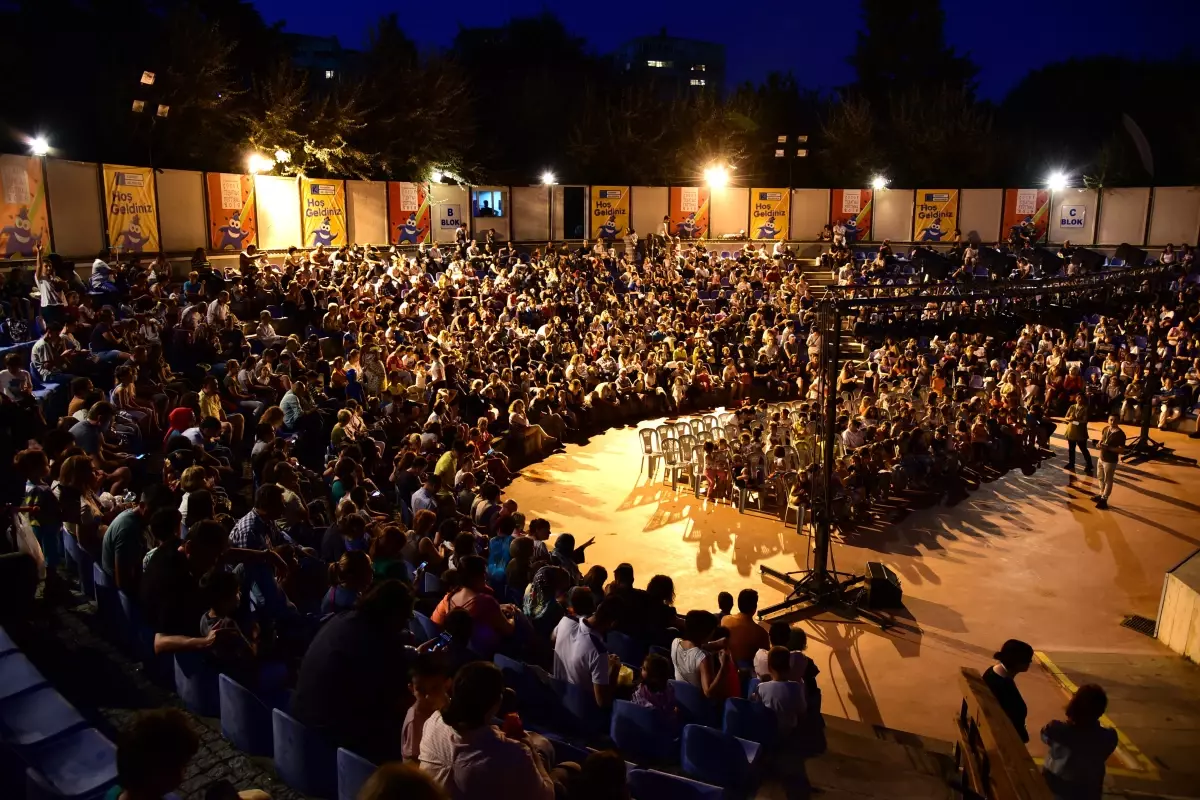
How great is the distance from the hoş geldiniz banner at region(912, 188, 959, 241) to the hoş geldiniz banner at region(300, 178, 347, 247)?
20411 millimetres

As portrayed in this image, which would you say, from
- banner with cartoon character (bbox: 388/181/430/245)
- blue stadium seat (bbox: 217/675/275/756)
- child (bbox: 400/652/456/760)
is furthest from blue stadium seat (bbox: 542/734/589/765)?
banner with cartoon character (bbox: 388/181/430/245)

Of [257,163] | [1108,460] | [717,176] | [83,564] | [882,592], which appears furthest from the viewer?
[717,176]

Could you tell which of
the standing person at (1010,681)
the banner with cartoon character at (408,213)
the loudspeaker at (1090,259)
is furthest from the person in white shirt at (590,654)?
the loudspeaker at (1090,259)

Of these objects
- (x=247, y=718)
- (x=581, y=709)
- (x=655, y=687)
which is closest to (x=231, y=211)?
(x=247, y=718)

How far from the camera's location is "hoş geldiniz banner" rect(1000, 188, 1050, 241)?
30172mm

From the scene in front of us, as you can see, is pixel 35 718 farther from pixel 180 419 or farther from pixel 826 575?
pixel 826 575

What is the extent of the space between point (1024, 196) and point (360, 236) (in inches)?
904

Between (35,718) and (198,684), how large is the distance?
0.78 m

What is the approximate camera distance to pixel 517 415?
1398 cm

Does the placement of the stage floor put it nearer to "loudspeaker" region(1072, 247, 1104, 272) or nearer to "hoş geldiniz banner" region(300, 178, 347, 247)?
"hoş geldiniz banner" region(300, 178, 347, 247)

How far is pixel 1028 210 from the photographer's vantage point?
99.9ft

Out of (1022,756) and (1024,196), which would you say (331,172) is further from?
(1022,756)

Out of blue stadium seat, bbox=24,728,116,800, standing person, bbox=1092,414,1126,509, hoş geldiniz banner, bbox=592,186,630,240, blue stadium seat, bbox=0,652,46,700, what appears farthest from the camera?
hoş geldiniz banner, bbox=592,186,630,240

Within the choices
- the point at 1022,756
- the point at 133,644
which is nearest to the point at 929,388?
the point at 1022,756
